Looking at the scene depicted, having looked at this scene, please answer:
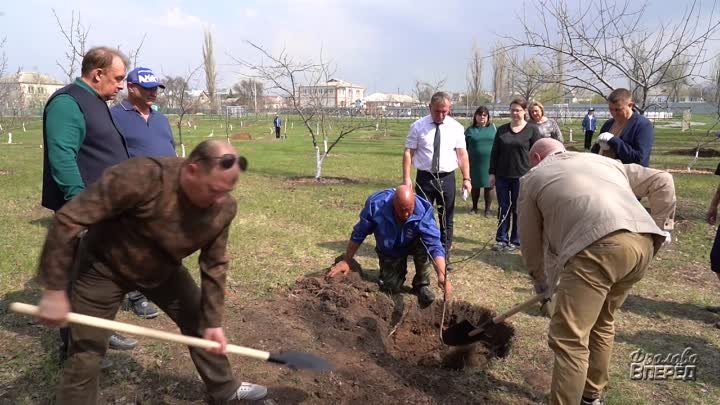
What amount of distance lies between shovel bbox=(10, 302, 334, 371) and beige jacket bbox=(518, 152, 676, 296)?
4.59 ft

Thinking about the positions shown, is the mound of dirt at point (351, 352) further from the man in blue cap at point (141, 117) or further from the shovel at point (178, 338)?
the man in blue cap at point (141, 117)

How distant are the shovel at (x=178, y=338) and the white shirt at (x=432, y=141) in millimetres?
3058

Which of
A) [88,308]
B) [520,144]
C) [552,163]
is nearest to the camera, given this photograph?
[88,308]

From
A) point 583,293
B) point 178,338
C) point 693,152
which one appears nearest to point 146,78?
point 178,338

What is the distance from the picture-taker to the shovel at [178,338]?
2.13 metres

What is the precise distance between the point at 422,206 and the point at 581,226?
220cm

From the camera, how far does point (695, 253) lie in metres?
6.24

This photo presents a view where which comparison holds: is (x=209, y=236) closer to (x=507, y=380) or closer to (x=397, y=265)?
(x=507, y=380)

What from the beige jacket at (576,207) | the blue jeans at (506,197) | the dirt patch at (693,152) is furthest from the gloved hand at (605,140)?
the dirt patch at (693,152)

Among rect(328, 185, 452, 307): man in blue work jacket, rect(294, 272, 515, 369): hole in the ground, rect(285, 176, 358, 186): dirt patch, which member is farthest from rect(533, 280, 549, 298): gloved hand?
rect(285, 176, 358, 186): dirt patch

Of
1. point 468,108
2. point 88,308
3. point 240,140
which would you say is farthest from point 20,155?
point 468,108

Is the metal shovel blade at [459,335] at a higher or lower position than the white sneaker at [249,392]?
lower

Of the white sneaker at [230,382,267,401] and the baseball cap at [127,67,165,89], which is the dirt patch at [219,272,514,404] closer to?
the white sneaker at [230,382,267,401]

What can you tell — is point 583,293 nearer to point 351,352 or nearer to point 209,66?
point 351,352
